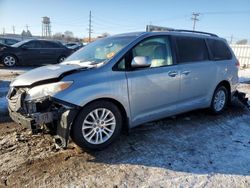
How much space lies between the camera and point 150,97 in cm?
439

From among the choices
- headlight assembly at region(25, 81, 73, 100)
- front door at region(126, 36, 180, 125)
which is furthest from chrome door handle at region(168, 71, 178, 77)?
headlight assembly at region(25, 81, 73, 100)

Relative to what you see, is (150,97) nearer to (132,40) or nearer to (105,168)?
(132,40)

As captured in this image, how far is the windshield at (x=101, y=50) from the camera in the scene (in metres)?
4.31

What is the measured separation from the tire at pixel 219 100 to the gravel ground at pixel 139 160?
858 millimetres

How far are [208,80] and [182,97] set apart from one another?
880 millimetres

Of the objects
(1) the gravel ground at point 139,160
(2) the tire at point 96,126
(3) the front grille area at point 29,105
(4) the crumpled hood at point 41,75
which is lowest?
(1) the gravel ground at point 139,160

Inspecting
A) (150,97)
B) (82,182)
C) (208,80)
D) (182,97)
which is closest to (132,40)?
(150,97)

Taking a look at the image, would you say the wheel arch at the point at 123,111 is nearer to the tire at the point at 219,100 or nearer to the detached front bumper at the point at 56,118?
the detached front bumper at the point at 56,118

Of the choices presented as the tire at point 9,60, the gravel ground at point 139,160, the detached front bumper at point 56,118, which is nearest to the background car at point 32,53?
the tire at point 9,60

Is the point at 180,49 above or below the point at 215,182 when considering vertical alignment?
above

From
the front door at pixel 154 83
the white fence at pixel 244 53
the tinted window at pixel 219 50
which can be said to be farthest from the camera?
the white fence at pixel 244 53

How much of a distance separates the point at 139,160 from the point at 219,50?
3419 mm

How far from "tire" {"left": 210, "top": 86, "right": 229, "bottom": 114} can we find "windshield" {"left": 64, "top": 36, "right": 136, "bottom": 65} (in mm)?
2470

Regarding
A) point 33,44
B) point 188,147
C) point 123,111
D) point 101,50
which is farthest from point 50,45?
point 188,147
